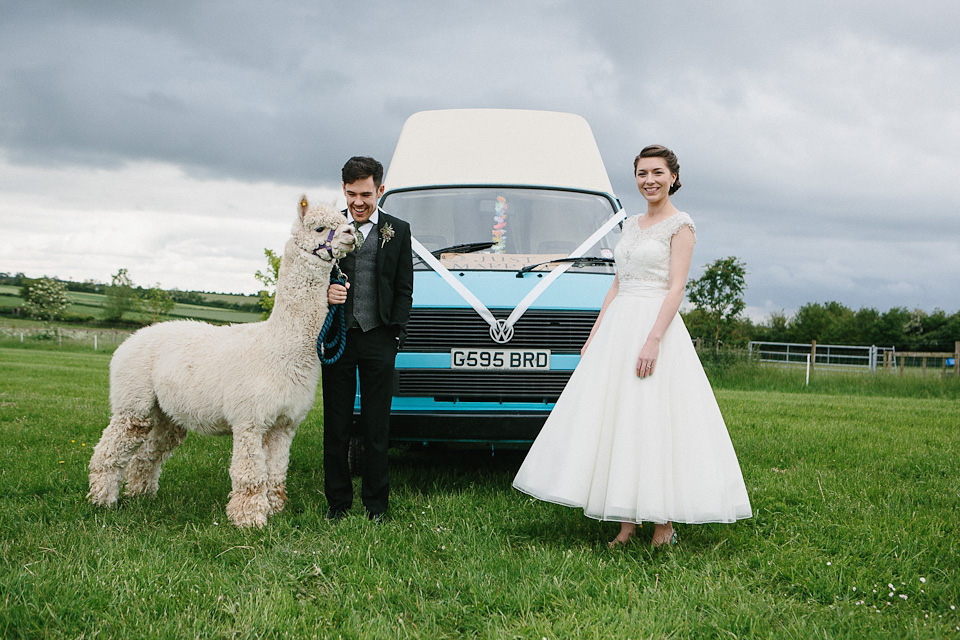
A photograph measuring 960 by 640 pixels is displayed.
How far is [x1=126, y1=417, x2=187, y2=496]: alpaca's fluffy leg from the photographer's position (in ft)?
16.9

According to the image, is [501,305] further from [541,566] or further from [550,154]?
Answer: [550,154]

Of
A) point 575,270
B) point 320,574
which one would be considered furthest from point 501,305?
point 320,574

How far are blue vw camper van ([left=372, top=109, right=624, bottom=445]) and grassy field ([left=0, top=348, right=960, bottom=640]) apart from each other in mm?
708

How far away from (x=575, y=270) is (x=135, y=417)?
3242 mm

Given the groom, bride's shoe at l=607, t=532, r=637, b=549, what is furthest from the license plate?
bride's shoe at l=607, t=532, r=637, b=549

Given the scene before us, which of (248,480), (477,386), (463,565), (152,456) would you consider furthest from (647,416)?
(152,456)

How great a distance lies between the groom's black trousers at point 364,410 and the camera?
178 inches

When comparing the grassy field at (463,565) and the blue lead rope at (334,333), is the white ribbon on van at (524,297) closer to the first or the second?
the blue lead rope at (334,333)

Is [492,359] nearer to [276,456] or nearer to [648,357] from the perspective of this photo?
Result: [648,357]

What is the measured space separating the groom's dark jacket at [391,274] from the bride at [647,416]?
1.11 meters

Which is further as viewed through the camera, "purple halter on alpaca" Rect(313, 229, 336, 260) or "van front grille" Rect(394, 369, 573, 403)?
"van front grille" Rect(394, 369, 573, 403)

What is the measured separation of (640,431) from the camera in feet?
→ 13.1

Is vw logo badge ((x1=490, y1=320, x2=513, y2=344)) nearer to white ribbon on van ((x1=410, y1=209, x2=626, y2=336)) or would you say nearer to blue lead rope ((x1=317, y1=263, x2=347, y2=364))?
white ribbon on van ((x1=410, y1=209, x2=626, y2=336))

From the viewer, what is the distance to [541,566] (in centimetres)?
380
